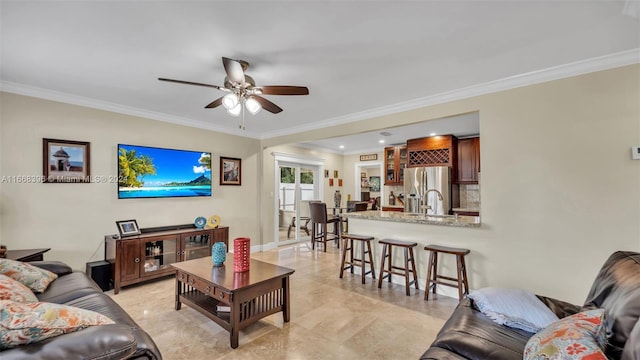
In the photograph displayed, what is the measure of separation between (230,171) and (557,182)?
4.64 m

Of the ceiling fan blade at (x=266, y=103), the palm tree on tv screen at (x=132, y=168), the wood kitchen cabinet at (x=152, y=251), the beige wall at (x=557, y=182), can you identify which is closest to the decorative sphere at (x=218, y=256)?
the wood kitchen cabinet at (x=152, y=251)

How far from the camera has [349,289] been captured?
355 centimetres

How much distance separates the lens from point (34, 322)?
3.31 feet

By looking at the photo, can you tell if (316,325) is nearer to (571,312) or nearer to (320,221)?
(571,312)

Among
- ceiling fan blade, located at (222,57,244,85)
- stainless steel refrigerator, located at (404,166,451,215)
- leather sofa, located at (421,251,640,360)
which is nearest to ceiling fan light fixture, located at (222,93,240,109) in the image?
ceiling fan blade, located at (222,57,244,85)

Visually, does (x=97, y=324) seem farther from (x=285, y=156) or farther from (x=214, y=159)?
(x=285, y=156)

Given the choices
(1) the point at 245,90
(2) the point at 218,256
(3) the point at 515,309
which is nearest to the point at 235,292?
(2) the point at 218,256

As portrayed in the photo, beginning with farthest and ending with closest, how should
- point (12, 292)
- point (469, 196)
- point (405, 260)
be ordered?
1. point (469, 196)
2. point (405, 260)
3. point (12, 292)

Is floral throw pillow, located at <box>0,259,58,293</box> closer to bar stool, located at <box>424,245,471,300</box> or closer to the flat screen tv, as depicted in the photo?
the flat screen tv

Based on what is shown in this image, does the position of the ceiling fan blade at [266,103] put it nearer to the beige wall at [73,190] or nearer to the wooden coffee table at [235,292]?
the wooden coffee table at [235,292]

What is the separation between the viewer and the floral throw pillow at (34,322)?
960 millimetres

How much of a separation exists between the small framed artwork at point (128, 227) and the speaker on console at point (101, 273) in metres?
0.41

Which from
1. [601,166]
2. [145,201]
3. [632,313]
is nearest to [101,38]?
[145,201]

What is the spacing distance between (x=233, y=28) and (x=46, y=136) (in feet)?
9.76
